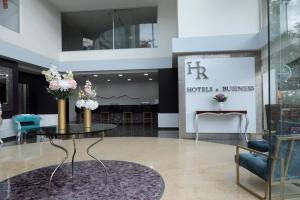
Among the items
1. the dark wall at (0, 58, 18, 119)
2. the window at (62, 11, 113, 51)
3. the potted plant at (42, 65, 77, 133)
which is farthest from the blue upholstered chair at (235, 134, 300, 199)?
the window at (62, 11, 113, 51)

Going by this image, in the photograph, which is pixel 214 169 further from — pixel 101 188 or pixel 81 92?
pixel 81 92

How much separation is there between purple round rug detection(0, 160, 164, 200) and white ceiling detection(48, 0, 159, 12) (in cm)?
866

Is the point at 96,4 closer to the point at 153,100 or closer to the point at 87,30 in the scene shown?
the point at 87,30

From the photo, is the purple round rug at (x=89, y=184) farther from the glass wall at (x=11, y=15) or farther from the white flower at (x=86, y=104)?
the glass wall at (x=11, y=15)

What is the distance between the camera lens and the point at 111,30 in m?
12.1

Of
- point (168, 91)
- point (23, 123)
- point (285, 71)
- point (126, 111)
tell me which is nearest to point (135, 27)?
point (168, 91)

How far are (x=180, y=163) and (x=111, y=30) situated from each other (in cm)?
900

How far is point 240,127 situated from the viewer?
26.0 ft

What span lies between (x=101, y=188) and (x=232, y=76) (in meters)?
6.02

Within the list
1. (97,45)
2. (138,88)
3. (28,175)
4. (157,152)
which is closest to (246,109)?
(157,152)

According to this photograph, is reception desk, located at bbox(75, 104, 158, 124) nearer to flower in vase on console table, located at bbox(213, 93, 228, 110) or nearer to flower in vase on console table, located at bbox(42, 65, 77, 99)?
flower in vase on console table, located at bbox(213, 93, 228, 110)

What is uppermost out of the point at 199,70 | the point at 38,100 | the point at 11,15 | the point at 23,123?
the point at 11,15

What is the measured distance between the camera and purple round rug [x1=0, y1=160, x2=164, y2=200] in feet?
10.2

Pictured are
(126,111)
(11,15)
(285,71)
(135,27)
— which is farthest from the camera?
(126,111)
